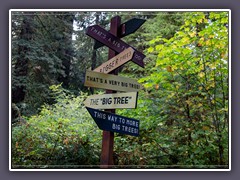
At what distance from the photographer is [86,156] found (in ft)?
10.3

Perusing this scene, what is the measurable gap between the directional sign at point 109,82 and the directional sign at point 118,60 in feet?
0.29

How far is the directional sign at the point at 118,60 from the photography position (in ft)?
7.20

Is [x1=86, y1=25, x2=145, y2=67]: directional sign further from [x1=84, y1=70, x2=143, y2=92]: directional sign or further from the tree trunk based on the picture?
the tree trunk

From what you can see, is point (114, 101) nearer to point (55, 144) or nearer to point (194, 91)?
point (55, 144)

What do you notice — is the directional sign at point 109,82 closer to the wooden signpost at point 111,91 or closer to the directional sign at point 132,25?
the wooden signpost at point 111,91

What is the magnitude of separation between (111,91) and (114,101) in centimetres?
11

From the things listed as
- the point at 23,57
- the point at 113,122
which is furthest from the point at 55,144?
the point at 23,57

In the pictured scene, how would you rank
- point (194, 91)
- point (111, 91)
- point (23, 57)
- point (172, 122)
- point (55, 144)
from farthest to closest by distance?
point (23, 57) → point (172, 122) → point (194, 91) → point (55, 144) → point (111, 91)

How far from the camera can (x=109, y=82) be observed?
2285 mm

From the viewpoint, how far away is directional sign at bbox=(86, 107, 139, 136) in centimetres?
213

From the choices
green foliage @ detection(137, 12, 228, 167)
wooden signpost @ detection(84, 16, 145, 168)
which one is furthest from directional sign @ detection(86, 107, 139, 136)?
green foliage @ detection(137, 12, 228, 167)

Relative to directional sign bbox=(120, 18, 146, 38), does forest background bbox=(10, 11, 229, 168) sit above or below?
below

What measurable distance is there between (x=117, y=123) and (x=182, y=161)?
49.2 inches

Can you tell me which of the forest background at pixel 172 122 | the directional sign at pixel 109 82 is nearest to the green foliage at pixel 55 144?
the forest background at pixel 172 122
